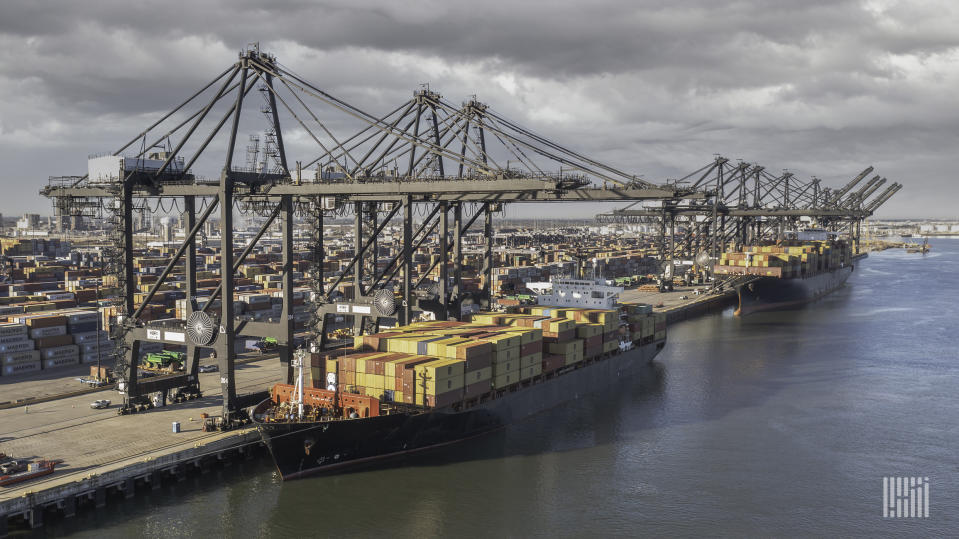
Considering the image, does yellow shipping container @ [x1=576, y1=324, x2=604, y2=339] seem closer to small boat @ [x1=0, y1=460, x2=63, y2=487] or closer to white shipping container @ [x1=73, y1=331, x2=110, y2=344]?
small boat @ [x1=0, y1=460, x2=63, y2=487]

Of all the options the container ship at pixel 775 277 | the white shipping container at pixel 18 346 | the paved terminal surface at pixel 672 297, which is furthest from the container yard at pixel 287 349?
the container ship at pixel 775 277

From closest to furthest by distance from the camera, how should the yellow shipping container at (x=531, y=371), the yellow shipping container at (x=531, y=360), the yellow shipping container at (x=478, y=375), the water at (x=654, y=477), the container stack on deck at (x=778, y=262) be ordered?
the water at (x=654, y=477)
the yellow shipping container at (x=478, y=375)
the yellow shipping container at (x=531, y=360)
the yellow shipping container at (x=531, y=371)
the container stack on deck at (x=778, y=262)

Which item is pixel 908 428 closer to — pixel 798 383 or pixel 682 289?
pixel 798 383

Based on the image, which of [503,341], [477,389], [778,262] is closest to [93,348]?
[477,389]

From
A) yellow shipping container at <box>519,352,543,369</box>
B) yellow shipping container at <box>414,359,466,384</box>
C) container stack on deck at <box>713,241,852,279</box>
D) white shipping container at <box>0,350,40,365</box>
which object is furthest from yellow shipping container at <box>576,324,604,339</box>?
container stack on deck at <box>713,241,852,279</box>

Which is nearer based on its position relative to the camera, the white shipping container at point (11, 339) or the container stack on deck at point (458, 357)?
the container stack on deck at point (458, 357)

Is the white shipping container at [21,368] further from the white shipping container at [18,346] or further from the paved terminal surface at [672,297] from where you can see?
the paved terminal surface at [672,297]

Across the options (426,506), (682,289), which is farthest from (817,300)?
(426,506)
